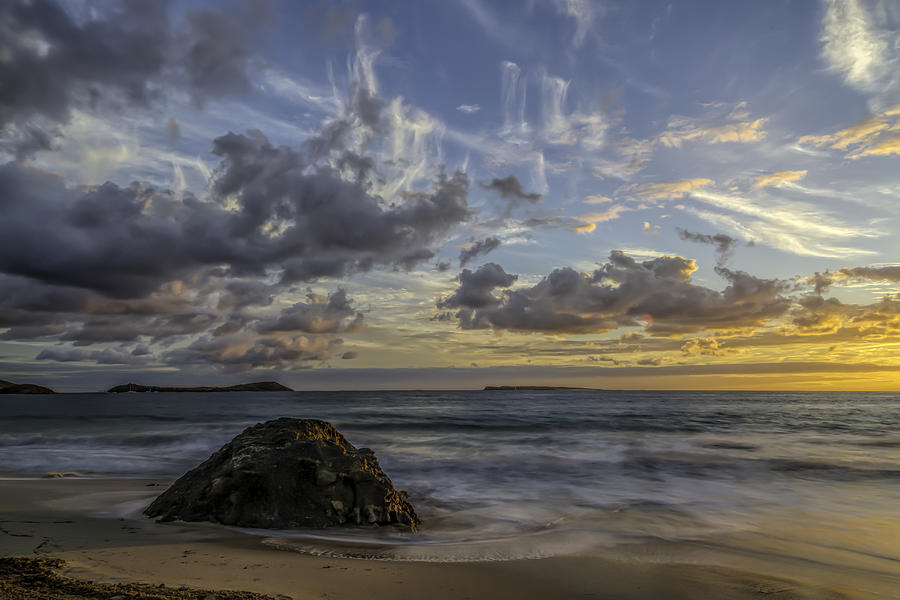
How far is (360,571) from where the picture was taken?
4.66 m

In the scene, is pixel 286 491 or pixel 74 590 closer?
pixel 74 590

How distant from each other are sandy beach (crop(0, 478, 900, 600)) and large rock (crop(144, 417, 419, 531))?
44cm

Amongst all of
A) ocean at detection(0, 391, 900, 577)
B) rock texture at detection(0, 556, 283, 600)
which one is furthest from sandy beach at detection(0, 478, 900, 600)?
ocean at detection(0, 391, 900, 577)

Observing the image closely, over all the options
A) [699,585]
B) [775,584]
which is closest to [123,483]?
[699,585]

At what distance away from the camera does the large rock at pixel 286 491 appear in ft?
21.4

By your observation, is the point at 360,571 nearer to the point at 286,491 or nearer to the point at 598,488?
the point at 286,491

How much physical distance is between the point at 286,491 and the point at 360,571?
2506 millimetres

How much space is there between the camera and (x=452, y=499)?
30.6 ft

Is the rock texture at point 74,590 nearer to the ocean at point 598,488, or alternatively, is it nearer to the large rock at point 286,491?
the ocean at point 598,488

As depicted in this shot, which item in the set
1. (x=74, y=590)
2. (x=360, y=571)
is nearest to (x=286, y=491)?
(x=360, y=571)

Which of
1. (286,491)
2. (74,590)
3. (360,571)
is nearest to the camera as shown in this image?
(74,590)

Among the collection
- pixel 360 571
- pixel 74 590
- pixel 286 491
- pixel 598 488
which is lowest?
pixel 598 488

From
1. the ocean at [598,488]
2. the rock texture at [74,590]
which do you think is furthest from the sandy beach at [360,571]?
the ocean at [598,488]

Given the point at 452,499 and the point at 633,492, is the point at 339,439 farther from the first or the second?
the point at 633,492
